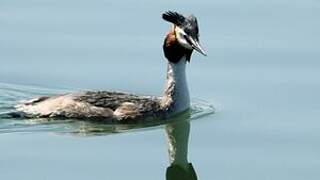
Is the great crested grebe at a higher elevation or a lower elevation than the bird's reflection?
higher

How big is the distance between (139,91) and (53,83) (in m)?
1.05

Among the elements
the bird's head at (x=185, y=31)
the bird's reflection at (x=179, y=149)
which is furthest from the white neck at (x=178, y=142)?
the bird's head at (x=185, y=31)

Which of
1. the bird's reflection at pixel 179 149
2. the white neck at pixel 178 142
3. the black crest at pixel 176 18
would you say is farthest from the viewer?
the black crest at pixel 176 18

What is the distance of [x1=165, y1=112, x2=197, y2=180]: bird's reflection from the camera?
12.5 meters

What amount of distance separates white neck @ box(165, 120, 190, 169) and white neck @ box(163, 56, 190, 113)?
21 centimetres

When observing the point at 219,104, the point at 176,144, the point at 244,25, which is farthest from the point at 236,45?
the point at 176,144

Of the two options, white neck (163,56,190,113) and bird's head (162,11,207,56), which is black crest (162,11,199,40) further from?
white neck (163,56,190,113)

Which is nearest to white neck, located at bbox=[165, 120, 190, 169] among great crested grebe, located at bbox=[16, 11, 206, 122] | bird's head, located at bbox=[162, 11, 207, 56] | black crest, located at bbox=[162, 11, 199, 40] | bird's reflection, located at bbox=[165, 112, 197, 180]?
bird's reflection, located at bbox=[165, 112, 197, 180]

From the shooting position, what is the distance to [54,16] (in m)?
17.2

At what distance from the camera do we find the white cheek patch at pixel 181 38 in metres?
14.0

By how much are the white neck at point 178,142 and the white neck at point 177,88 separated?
8.5 inches

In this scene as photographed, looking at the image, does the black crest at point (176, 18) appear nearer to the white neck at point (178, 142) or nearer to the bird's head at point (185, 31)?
the bird's head at point (185, 31)

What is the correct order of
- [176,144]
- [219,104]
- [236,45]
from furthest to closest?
[236,45] → [219,104] → [176,144]

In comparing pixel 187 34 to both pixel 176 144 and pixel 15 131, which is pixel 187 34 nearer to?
pixel 176 144
